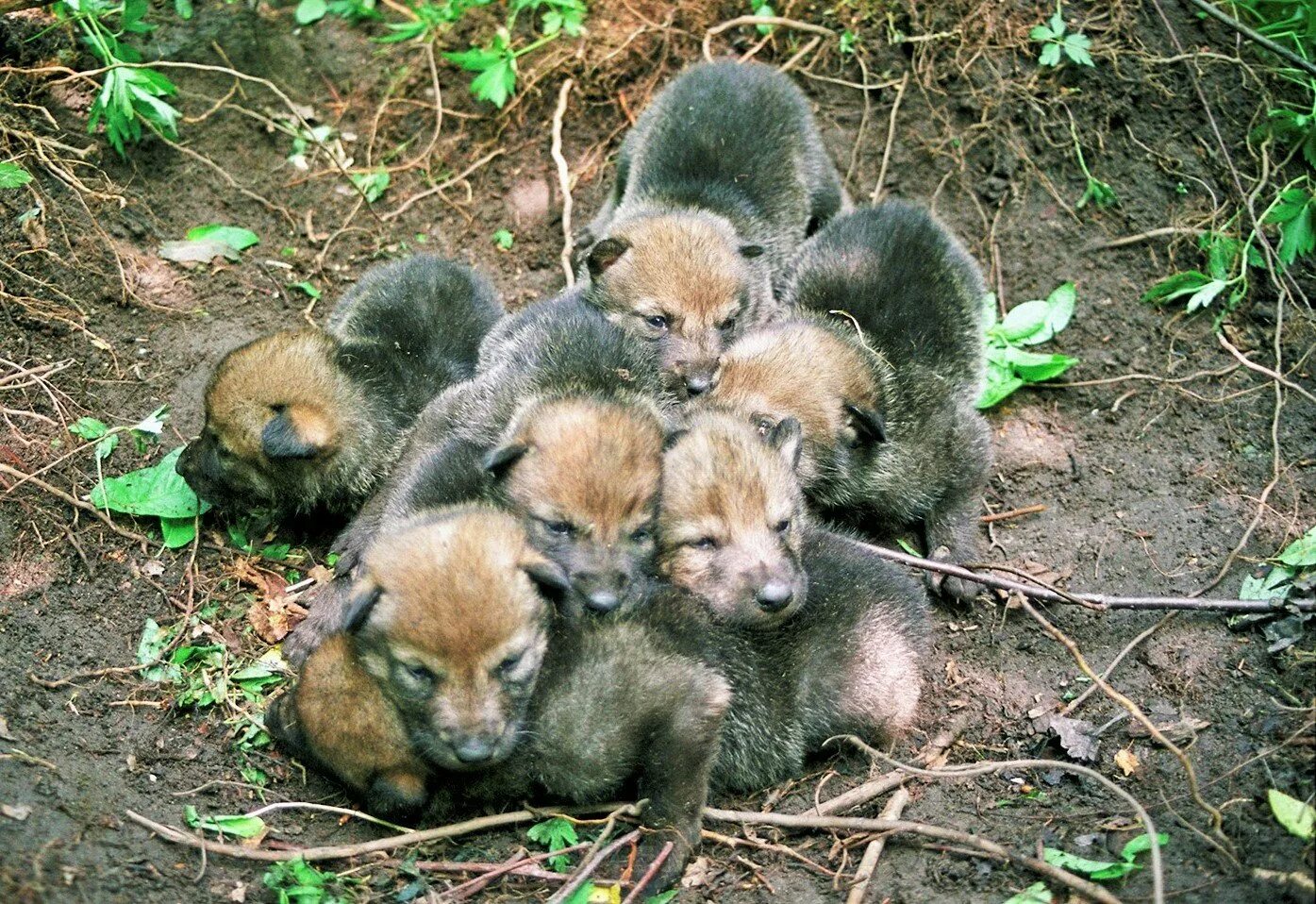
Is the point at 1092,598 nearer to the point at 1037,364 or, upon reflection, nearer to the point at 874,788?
the point at 874,788

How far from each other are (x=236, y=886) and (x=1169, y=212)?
5878mm

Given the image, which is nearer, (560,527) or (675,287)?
(560,527)

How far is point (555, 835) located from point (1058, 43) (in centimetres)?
541

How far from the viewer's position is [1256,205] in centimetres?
666

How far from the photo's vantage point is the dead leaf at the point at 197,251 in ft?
21.6

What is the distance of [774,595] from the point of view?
183 inches

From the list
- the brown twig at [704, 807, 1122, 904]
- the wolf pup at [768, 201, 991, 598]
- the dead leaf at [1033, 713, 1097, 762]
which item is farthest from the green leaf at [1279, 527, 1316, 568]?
the brown twig at [704, 807, 1122, 904]

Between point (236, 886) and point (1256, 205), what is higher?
point (1256, 205)

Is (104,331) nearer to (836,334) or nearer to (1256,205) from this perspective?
(836,334)

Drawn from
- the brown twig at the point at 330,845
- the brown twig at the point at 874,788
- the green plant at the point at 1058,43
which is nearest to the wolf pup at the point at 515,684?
the brown twig at the point at 330,845

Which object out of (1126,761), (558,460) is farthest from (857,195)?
(1126,761)

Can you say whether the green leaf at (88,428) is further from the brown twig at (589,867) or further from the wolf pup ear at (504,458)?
the brown twig at (589,867)

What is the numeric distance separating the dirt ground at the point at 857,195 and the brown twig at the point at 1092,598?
14 cm

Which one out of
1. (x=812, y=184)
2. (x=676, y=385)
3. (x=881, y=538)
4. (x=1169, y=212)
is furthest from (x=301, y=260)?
(x=1169, y=212)
